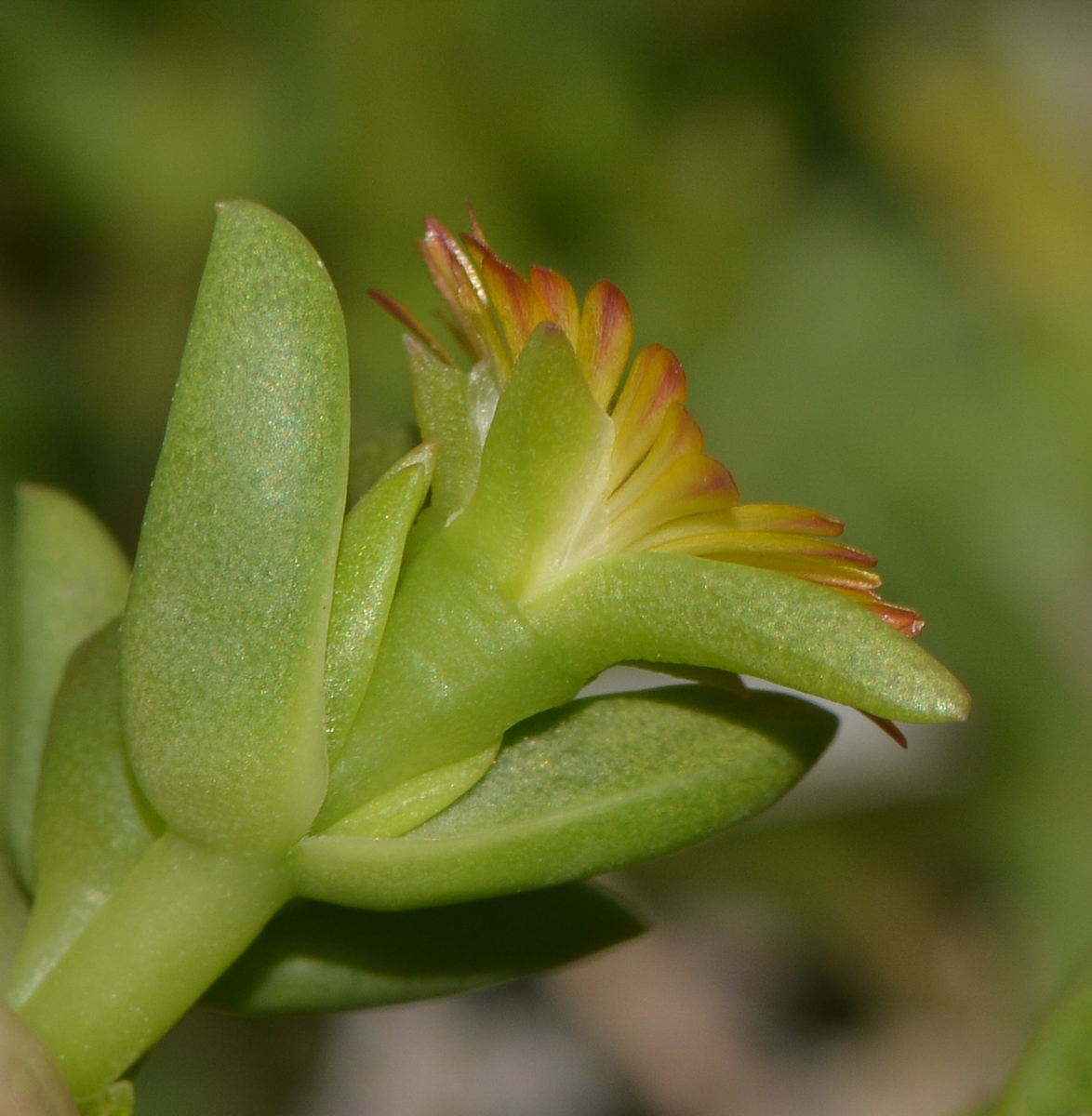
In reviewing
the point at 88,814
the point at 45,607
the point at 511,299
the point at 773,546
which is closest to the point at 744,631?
the point at 773,546

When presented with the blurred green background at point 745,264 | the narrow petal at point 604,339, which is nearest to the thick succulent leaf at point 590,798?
the narrow petal at point 604,339

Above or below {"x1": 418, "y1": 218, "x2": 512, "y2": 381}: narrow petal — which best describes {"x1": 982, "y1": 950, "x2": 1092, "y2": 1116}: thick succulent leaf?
below

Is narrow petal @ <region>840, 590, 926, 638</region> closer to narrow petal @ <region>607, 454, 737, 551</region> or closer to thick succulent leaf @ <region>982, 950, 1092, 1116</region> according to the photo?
narrow petal @ <region>607, 454, 737, 551</region>

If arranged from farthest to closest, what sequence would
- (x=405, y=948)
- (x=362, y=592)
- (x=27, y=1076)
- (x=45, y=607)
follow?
(x=45, y=607) → (x=405, y=948) → (x=362, y=592) → (x=27, y=1076)

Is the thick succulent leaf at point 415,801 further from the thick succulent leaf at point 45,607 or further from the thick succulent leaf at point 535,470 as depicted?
the thick succulent leaf at point 45,607

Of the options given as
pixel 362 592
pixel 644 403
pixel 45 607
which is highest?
pixel 644 403

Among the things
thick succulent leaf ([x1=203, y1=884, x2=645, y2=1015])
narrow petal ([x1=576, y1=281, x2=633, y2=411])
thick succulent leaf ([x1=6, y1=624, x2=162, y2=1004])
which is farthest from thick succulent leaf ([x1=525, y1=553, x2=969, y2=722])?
thick succulent leaf ([x1=6, y1=624, x2=162, y2=1004])

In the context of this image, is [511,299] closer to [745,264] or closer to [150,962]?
[150,962]
